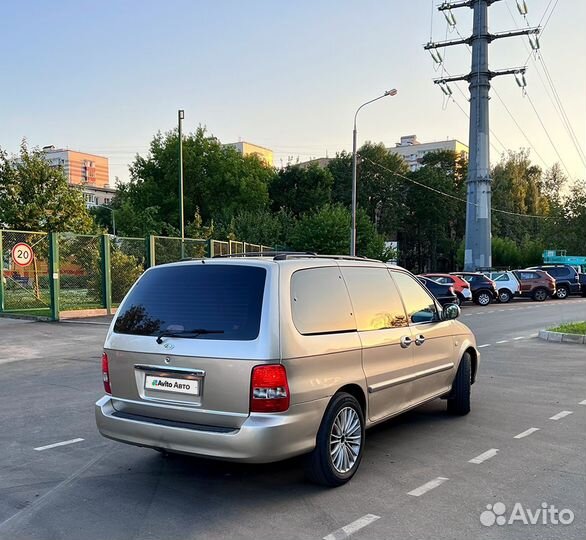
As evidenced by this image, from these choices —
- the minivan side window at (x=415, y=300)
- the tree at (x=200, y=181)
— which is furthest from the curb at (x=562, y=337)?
the tree at (x=200, y=181)

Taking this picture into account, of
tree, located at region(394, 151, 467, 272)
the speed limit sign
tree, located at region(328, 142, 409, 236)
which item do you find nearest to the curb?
the speed limit sign

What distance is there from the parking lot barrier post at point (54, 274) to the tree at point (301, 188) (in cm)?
3457

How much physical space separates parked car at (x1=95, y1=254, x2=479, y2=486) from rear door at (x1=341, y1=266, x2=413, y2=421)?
0.02m

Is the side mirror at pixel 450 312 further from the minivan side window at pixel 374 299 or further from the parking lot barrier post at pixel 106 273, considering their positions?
the parking lot barrier post at pixel 106 273

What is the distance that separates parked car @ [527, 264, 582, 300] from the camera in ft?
99.3

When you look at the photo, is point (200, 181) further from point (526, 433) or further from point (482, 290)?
point (526, 433)

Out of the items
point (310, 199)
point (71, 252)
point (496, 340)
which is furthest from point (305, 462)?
point (310, 199)

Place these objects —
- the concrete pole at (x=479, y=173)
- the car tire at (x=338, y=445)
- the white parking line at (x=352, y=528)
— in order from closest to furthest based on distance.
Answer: the white parking line at (x=352, y=528) < the car tire at (x=338, y=445) < the concrete pole at (x=479, y=173)

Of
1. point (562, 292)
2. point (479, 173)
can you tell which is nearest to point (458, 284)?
point (562, 292)

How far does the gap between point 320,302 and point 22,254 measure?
15.4 m

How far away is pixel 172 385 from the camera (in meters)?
4.20

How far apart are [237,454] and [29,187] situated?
22.2 metres

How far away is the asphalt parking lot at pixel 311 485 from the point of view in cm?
370

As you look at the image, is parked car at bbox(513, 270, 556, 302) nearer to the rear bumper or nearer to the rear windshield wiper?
the rear bumper
